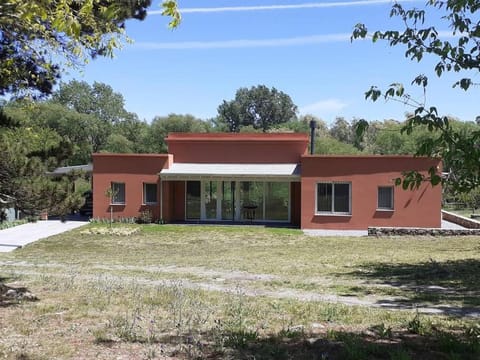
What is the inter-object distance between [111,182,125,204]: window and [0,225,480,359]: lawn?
35.1 feet

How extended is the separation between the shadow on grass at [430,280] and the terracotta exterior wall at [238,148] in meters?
15.0

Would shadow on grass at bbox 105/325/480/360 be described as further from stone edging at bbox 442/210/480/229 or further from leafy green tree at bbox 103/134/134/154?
leafy green tree at bbox 103/134/134/154

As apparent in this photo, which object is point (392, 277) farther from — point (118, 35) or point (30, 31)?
Answer: point (30, 31)

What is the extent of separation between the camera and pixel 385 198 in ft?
86.4

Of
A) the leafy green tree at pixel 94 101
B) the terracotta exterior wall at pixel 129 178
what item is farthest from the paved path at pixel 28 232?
the leafy green tree at pixel 94 101

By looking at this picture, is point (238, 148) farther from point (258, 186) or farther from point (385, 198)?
point (385, 198)

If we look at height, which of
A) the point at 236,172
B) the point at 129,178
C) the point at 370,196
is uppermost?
the point at 236,172

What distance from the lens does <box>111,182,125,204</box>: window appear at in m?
28.7

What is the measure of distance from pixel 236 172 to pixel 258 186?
77.7 inches

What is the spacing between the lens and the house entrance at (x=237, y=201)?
94.7 ft

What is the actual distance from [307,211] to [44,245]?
1272 cm

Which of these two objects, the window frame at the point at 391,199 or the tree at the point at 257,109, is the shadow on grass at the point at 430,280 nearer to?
the window frame at the point at 391,199

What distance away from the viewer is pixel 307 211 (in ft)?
87.0

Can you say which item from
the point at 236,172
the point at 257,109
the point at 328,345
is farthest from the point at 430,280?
the point at 257,109
